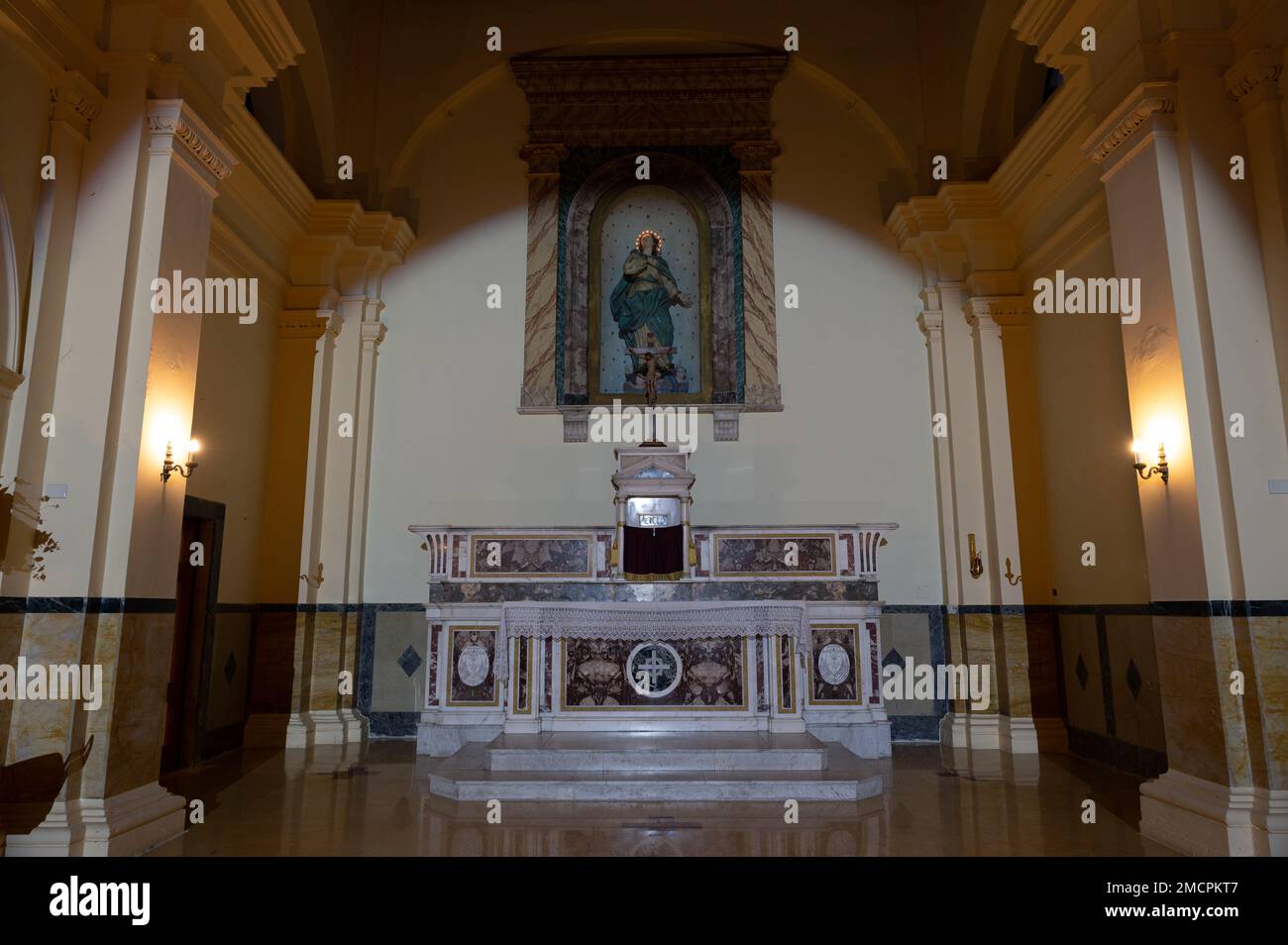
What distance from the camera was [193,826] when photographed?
15.6ft

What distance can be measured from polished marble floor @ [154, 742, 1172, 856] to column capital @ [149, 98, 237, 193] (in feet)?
12.7

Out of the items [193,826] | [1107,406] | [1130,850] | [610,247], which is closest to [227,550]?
[193,826]

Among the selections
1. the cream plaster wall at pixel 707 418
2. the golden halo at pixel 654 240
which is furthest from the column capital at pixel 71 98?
the golden halo at pixel 654 240

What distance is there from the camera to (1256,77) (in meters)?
4.59

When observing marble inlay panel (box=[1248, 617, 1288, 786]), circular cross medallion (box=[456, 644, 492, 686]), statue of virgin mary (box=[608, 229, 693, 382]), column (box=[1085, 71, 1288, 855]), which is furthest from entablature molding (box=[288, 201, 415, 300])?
marble inlay panel (box=[1248, 617, 1288, 786])

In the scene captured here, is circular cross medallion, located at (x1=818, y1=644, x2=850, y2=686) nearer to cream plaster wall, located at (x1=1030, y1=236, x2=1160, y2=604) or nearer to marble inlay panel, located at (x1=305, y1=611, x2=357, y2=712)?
cream plaster wall, located at (x1=1030, y1=236, x2=1160, y2=604)

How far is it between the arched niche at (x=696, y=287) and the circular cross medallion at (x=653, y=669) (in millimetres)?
2955

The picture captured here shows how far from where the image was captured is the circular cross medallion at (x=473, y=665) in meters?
7.11

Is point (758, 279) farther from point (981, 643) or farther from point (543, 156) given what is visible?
point (981, 643)

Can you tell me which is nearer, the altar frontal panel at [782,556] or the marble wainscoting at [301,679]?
the altar frontal panel at [782,556]

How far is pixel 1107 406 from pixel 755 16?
5.85 m

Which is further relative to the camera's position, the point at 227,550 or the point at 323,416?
the point at 323,416

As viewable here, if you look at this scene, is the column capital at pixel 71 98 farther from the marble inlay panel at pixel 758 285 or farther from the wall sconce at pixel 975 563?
the wall sconce at pixel 975 563
